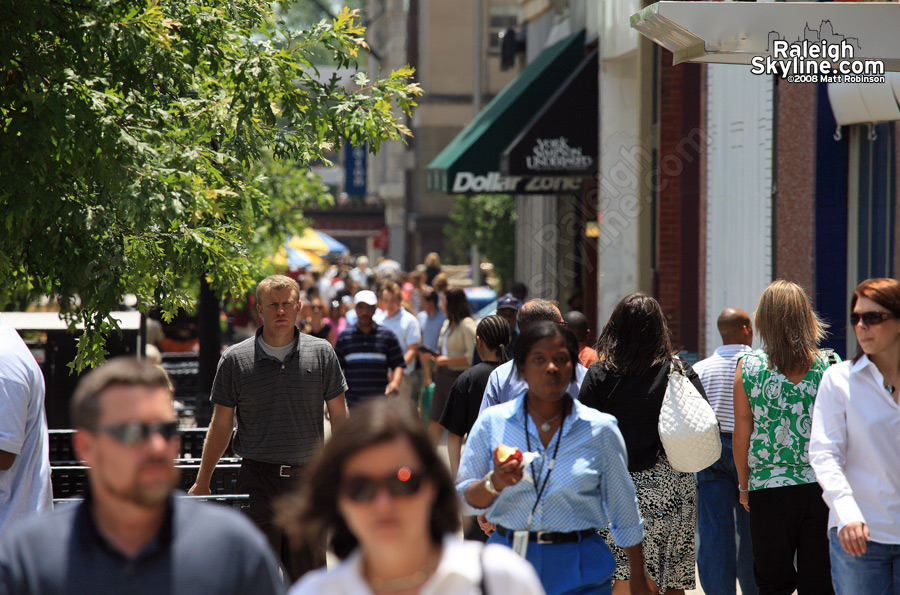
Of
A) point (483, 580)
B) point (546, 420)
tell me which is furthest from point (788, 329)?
point (483, 580)

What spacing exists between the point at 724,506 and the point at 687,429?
1.55 meters

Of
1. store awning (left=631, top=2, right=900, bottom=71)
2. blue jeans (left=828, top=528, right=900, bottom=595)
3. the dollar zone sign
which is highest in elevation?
the dollar zone sign

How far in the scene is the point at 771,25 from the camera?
6.56 meters

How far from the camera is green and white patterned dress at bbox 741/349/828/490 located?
5.91m

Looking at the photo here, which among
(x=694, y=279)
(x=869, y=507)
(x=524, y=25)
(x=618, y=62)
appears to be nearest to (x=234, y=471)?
(x=869, y=507)

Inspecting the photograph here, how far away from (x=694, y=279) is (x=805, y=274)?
13.6 feet

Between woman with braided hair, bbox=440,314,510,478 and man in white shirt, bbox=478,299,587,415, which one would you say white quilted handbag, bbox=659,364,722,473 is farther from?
woman with braided hair, bbox=440,314,510,478

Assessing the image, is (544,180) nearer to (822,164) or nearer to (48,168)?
(822,164)

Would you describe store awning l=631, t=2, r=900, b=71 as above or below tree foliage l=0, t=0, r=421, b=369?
above

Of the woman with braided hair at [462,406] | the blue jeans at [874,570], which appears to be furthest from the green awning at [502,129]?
the blue jeans at [874,570]

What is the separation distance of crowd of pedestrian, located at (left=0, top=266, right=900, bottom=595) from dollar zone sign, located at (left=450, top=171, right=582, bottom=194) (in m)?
10.1

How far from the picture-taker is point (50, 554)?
2555mm

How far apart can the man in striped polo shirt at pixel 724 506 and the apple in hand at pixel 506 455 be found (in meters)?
3.27

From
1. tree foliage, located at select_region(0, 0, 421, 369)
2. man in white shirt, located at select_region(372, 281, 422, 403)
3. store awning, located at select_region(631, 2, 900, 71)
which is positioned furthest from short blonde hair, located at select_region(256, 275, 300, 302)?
man in white shirt, located at select_region(372, 281, 422, 403)
